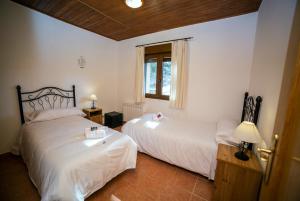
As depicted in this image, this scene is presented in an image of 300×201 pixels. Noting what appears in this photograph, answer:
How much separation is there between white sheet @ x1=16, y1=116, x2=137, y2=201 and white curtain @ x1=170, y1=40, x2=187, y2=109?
158cm

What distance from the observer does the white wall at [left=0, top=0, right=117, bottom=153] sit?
2.23m

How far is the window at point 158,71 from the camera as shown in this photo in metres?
3.25

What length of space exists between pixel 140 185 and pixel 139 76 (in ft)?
8.53

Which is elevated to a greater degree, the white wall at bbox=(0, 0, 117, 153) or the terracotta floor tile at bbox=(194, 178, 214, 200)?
the white wall at bbox=(0, 0, 117, 153)

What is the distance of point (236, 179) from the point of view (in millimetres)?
1271

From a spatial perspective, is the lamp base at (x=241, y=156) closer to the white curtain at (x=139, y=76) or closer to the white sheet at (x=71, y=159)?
the white sheet at (x=71, y=159)

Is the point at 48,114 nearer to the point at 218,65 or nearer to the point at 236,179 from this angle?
the point at 236,179

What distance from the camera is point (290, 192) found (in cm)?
70

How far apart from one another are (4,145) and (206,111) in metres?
3.96

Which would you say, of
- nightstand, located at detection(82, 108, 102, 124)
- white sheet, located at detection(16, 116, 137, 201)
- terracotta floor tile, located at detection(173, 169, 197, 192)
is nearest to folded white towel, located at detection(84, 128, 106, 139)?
white sheet, located at detection(16, 116, 137, 201)

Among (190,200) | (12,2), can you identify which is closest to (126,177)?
(190,200)

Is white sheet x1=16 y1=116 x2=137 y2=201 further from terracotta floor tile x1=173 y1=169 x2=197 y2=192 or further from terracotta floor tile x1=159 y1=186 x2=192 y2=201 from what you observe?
terracotta floor tile x1=173 y1=169 x2=197 y2=192

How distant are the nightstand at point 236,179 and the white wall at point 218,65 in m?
1.41

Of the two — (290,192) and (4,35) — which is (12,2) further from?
Result: (290,192)
